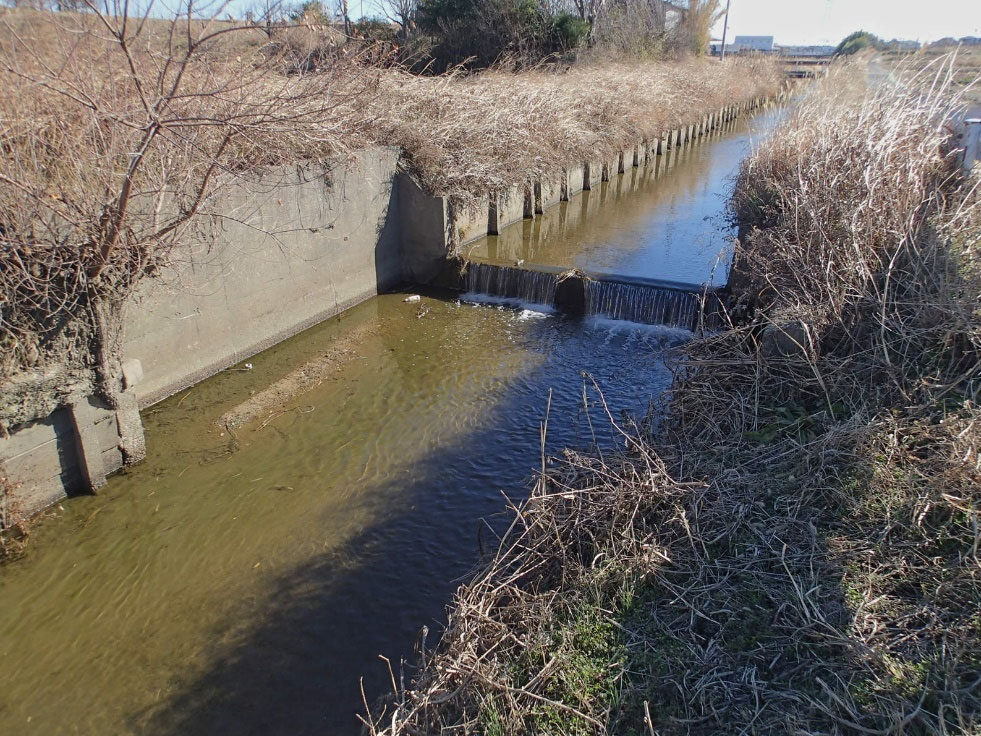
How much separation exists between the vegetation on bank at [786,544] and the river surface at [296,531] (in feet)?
3.03

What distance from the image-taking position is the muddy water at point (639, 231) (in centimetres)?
1265

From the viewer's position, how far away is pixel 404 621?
521 cm

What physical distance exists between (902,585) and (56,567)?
21.4ft

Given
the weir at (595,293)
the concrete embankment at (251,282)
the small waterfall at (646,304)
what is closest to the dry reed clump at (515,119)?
the concrete embankment at (251,282)

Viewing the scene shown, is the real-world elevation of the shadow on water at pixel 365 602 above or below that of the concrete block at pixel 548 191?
below

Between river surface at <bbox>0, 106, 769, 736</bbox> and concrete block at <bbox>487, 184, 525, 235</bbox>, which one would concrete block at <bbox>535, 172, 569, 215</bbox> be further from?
river surface at <bbox>0, 106, 769, 736</bbox>

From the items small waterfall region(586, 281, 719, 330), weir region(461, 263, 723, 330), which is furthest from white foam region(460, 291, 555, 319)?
small waterfall region(586, 281, 719, 330)

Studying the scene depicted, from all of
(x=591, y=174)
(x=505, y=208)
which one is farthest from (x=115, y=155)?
(x=591, y=174)

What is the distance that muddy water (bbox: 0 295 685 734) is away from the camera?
15.4 ft

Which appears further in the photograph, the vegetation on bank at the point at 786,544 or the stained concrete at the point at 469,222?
the stained concrete at the point at 469,222

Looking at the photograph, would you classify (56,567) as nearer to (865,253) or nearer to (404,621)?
(404,621)

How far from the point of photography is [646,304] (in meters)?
10.9

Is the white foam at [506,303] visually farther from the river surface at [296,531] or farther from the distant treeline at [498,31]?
the distant treeline at [498,31]

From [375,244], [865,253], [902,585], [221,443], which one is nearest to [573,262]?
[375,244]
